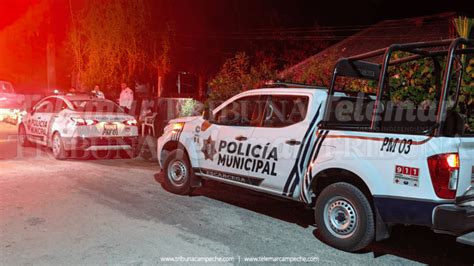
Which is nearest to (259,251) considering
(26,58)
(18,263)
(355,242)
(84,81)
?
(355,242)

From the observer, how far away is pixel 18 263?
434 cm

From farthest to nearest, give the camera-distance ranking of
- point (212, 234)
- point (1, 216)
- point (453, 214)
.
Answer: point (1, 216), point (212, 234), point (453, 214)

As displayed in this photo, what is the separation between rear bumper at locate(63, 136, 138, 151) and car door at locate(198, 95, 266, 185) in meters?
4.39

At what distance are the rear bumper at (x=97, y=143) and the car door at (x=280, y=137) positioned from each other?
18.2 feet

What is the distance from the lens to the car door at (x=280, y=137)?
220 inches

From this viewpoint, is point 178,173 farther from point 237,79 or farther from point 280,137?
point 237,79

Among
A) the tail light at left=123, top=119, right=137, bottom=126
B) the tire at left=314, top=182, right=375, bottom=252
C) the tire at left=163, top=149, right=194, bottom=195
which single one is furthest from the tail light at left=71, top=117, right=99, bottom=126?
the tire at left=314, top=182, right=375, bottom=252

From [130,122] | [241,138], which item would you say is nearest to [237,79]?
[130,122]

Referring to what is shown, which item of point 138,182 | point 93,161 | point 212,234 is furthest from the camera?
point 93,161

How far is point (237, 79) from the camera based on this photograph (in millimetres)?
13828

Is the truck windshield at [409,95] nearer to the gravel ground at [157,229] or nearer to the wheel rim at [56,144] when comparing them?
the gravel ground at [157,229]

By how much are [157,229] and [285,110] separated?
2.27 meters

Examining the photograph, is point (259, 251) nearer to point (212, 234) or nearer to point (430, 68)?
point (212, 234)

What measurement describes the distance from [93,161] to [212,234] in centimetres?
625
